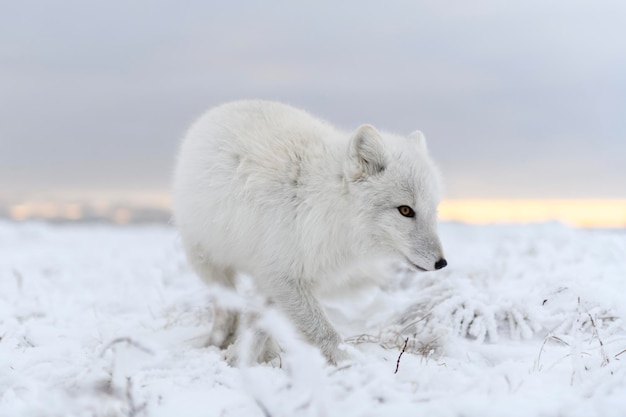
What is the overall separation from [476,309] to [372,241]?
4.81ft

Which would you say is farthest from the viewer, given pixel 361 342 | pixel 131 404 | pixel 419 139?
pixel 419 139

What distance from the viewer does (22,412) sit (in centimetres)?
320

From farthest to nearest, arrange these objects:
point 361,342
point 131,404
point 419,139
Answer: point 419,139
point 361,342
point 131,404

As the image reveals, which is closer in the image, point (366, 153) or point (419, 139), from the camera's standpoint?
point (366, 153)

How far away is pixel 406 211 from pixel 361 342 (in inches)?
46.3

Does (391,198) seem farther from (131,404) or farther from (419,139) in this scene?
(131,404)

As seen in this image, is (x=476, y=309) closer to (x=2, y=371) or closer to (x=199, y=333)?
(x=199, y=333)

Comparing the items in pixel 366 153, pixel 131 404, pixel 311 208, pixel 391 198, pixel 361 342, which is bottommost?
pixel 361 342

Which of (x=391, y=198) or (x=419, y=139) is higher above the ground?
(x=419, y=139)

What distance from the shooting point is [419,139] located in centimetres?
499

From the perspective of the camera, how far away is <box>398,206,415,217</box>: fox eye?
14.1ft

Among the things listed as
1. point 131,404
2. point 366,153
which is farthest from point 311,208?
point 131,404

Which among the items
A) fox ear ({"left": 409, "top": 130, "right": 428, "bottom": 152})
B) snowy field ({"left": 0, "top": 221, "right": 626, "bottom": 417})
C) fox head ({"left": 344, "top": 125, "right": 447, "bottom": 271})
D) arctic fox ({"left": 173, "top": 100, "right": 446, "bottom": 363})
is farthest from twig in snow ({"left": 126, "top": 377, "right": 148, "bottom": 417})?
fox ear ({"left": 409, "top": 130, "right": 428, "bottom": 152})

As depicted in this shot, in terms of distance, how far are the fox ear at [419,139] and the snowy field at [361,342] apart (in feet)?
4.72
